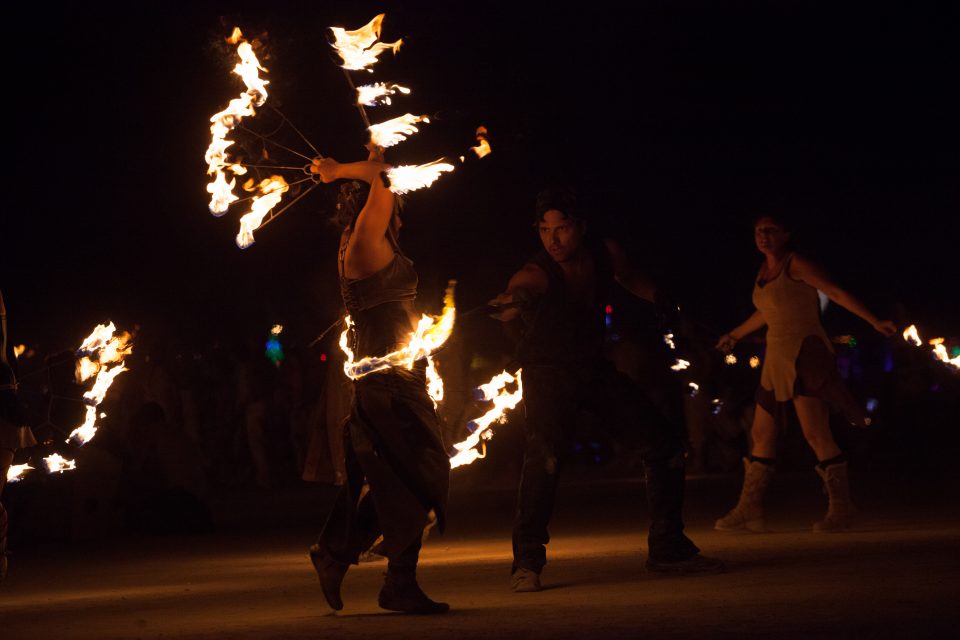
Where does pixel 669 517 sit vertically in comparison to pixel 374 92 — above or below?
below

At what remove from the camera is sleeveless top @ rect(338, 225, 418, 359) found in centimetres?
830

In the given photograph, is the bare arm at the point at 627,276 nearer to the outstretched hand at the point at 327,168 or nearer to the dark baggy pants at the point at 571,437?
the dark baggy pants at the point at 571,437

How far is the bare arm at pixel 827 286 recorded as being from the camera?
38.3 ft

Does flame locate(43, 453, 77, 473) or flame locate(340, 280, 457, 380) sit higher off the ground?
flame locate(340, 280, 457, 380)

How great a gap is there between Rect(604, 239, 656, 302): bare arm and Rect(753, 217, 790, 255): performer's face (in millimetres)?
2948

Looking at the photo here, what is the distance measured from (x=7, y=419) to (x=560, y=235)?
11.2 ft

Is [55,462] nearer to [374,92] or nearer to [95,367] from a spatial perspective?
[95,367]

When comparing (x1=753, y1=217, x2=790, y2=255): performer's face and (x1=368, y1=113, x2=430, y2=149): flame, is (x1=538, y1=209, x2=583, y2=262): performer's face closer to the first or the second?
(x1=368, y1=113, x2=430, y2=149): flame

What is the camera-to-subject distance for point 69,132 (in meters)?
29.7

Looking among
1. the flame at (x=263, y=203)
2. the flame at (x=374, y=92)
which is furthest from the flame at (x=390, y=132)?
the flame at (x=263, y=203)

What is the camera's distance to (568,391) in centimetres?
909

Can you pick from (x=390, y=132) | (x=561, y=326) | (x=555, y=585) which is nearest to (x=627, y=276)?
(x=561, y=326)

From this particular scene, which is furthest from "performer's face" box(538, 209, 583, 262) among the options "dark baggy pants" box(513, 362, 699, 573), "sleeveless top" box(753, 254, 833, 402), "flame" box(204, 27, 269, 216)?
"sleeveless top" box(753, 254, 833, 402)

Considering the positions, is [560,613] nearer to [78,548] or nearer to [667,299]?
[667,299]
